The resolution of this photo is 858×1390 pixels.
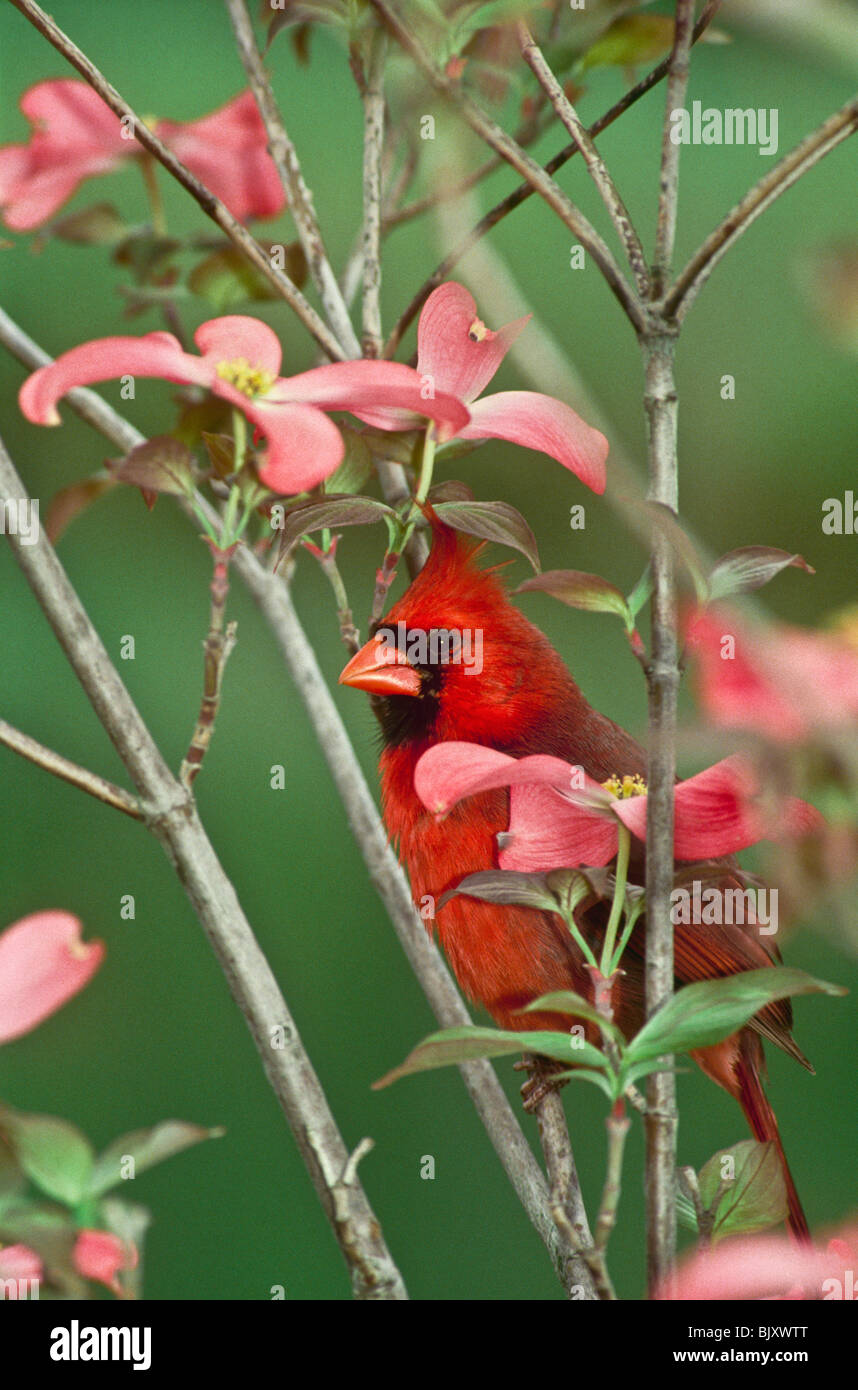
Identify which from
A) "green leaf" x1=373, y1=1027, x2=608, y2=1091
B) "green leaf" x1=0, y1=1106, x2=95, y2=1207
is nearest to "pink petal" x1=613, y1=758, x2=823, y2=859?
"green leaf" x1=373, y1=1027, x2=608, y2=1091

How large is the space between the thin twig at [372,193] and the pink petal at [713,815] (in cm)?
32

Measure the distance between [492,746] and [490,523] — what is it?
15 centimetres

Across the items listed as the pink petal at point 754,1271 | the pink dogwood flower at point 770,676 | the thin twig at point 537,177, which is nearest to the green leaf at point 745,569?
the pink dogwood flower at point 770,676

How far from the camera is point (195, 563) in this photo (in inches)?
33.3

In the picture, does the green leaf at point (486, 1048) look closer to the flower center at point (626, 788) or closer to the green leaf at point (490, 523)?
the flower center at point (626, 788)

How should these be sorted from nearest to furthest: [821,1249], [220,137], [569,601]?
[569,601] < [821,1249] < [220,137]

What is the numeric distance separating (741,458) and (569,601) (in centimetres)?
26

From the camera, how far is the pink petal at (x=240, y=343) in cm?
64

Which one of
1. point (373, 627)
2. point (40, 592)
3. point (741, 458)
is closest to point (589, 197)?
point (741, 458)

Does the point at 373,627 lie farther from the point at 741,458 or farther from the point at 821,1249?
the point at 821,1249

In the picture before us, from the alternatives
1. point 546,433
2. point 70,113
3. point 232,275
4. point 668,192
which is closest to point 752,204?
point 668,192

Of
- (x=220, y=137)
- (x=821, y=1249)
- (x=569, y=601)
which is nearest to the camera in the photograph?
(x=569, y=601)

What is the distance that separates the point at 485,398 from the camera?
0.68 meters
